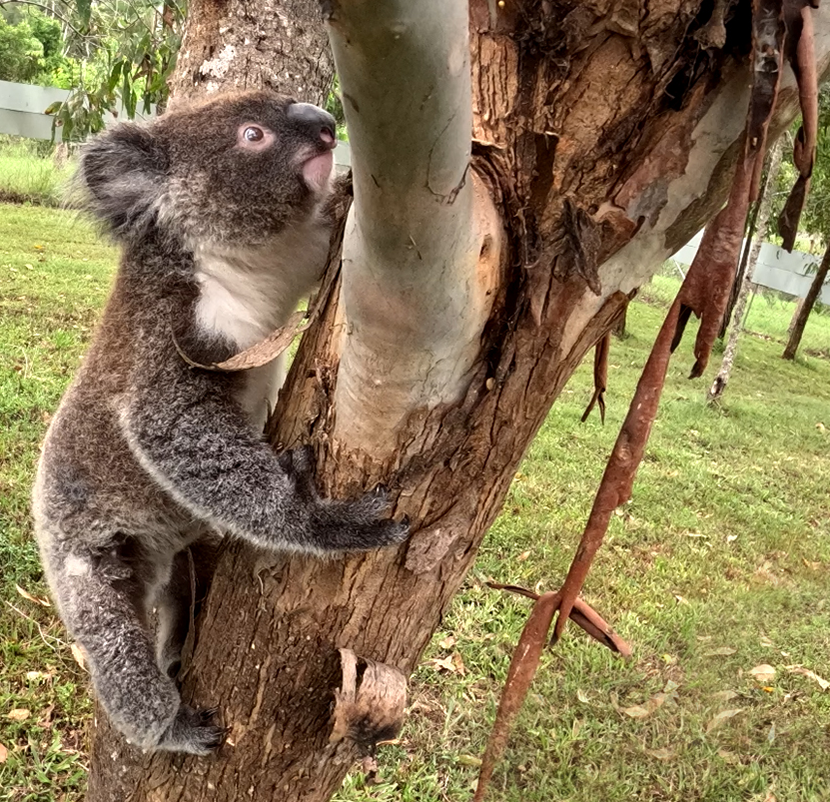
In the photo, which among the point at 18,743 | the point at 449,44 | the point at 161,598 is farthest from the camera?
the point at 18,743

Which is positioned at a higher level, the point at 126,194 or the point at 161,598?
the point at 126,194

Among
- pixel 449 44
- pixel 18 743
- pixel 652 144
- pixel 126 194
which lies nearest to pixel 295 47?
pixel 126 194

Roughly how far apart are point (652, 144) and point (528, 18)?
0.81ft

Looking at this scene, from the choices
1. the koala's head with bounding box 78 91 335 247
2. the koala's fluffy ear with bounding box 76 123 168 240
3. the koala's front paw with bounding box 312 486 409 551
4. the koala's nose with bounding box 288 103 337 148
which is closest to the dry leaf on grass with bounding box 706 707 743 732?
the koala's front paw with bounding box 312 486 409 551

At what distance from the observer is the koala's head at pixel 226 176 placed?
1.99 m

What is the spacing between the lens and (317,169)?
1981 millimetres

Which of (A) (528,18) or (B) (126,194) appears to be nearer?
(A) (528,18)

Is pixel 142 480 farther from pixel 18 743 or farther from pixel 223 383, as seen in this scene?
pixel 18 743

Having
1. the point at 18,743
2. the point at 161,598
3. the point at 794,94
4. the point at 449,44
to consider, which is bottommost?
the point at 18,743

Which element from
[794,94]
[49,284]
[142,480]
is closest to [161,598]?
[142,480]

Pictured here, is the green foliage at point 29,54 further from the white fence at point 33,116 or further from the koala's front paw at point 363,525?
the koala's front paw at point 363,525

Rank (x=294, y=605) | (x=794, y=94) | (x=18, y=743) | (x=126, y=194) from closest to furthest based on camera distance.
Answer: (x=794, y=94), (x=294, y=605), (x=126, y=194), (x=18, y=743)

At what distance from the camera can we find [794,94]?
110 centimetres

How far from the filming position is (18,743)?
2.97m
